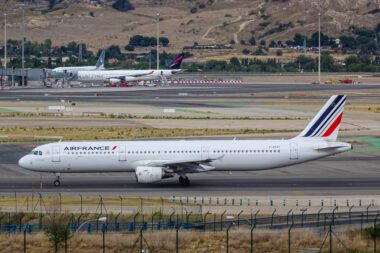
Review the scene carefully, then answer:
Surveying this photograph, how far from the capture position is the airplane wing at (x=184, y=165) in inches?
2667

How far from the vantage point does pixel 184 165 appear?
6788cm

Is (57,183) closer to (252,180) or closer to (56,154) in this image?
(56,154)

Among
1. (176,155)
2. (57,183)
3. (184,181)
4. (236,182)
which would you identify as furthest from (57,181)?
(236,182)

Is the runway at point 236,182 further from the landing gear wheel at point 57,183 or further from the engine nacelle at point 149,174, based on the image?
the engine nacelle at point 149,174

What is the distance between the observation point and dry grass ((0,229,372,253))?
48.0 m

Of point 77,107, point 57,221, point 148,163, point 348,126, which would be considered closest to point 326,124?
point 148,163

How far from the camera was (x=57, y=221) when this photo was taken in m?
52.0

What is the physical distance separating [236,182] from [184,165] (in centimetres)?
421

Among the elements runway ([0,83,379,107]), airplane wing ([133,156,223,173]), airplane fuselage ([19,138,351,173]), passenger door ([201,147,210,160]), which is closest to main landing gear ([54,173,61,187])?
airplane fuselage ([19,138,351,173])

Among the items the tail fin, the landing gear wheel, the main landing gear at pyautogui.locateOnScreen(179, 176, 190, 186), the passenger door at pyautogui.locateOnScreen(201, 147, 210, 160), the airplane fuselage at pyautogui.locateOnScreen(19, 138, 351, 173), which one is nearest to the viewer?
the main landing gear at pyautogui.locateOnScreen(179, 176, 190, 186)

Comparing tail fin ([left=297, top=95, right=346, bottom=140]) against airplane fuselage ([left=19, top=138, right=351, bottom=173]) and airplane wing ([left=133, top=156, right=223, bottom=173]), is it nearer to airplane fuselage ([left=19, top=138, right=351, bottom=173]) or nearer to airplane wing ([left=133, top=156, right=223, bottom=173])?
airplane fuselage ([left=19, top=138, right=351, bottom=173])

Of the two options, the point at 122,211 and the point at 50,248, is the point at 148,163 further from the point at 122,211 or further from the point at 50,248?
the point at 50,248

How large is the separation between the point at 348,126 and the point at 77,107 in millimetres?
41369

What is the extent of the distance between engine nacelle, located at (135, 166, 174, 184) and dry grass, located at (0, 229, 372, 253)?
1741cm
